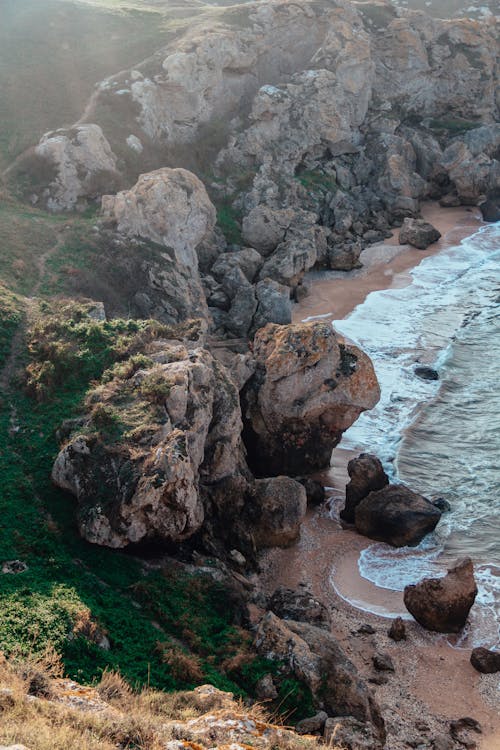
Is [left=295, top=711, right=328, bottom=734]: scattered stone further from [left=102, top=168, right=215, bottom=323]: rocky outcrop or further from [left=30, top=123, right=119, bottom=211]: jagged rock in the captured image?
[left=30, top=123, right=119, bottom=211]: jagged rock

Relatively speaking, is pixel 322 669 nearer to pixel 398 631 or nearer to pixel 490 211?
pixel 398 631

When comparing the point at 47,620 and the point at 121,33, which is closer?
the point at 47,620

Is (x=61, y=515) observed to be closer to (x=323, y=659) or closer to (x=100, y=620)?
(x=100, y=620)

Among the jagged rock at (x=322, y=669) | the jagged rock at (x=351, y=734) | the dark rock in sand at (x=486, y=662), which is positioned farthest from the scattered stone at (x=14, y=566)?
the dark rock in sand at (x=486, y=662)

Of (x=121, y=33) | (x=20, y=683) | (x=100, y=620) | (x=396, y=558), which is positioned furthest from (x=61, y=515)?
(x=121, y=33)

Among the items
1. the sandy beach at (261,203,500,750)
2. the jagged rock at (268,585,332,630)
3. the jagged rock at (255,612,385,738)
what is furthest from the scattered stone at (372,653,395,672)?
the jagged rock at (255,612,385,738)

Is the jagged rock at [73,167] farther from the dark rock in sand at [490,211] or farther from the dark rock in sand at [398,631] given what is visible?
the dark rock in sand at [490,211]
